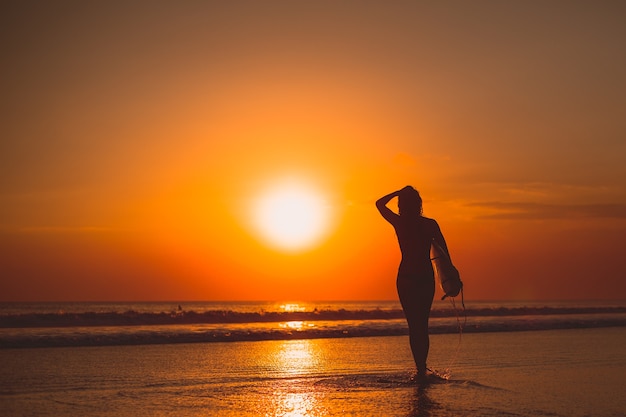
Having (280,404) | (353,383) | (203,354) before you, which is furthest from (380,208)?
(203,354)

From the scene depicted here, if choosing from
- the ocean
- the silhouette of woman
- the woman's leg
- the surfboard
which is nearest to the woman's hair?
the silhouette of woman

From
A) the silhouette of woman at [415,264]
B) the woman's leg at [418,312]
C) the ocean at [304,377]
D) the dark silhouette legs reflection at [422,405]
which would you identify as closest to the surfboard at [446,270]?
the silhouette of woman at [415,264]

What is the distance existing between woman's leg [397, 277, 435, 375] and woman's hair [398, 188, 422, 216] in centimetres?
100

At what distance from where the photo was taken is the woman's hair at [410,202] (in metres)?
10.2

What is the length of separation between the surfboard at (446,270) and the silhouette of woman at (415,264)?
16 cm


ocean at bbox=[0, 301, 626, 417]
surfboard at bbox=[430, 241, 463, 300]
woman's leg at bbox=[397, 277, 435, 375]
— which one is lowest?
ocean at bbox=[0, 301, 626, 417]

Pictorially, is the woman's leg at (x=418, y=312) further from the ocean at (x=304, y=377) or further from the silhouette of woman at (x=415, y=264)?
the ocean at (x=304, y=377)

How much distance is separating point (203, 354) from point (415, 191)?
273 inches

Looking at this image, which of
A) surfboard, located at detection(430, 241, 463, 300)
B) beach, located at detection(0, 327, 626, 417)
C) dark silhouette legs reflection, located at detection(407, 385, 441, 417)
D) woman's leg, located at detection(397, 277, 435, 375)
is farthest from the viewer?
surfboard, located at detection(430, 241, 463, 300)

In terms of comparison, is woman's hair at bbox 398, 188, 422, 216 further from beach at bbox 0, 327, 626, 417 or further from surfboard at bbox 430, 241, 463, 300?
beach at bbox 0, 327, 626, 417

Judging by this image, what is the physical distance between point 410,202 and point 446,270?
4.15ft

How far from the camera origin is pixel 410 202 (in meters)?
10.2

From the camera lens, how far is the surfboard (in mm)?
10430

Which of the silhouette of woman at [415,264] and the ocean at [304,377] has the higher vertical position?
the silhouette of woman at [415,264]
